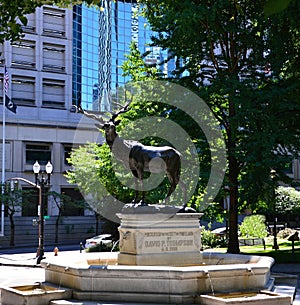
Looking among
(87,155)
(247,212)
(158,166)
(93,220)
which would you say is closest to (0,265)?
(87,155)

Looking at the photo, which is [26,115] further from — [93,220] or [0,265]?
[0,265]

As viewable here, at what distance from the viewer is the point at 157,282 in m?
12.5

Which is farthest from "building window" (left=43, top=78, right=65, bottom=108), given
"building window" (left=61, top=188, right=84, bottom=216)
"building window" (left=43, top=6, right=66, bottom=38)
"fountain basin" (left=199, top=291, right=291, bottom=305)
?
"fountain basin" (left=199, top=291, right=291, bottom=305)

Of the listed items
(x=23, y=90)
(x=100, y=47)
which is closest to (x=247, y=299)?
(x=23, y=90)

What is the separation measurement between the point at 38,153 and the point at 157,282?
44994 mm

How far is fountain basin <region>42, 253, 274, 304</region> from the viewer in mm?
12391

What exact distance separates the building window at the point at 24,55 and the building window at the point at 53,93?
8.01 ft

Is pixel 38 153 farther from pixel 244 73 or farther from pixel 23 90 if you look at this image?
pixel 244 73

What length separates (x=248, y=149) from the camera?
23.3 meters

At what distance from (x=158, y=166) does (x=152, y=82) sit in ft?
39.9

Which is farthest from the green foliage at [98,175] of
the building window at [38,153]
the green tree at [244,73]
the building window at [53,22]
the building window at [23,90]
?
the building window at [53,22]

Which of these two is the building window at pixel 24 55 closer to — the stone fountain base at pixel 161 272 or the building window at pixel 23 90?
the building window at pixel 23 90

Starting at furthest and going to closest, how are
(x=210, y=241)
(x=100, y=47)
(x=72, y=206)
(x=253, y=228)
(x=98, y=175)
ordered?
(x=100, y=47) → (x=72, y=206) → (x=253, y=228) → (x=210, y=241) → (x=98, y=175)

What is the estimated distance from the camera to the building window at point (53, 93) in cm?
5847
